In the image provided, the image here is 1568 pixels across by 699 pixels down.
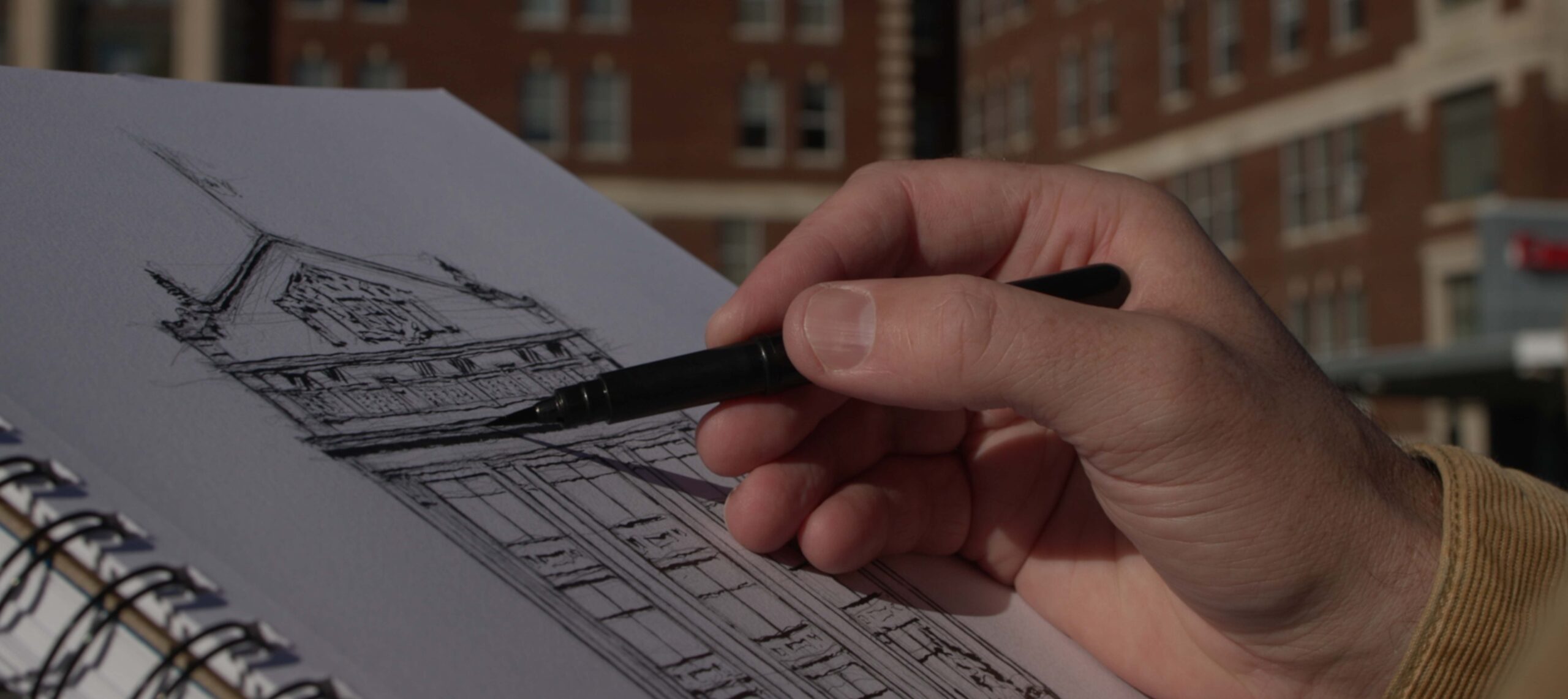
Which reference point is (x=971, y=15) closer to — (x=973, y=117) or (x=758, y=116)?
(x=973, y=117)

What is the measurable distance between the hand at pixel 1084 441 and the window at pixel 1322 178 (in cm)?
2202

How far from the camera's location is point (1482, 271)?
18.1 metres

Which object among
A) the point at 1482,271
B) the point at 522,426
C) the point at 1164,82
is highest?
the point at 1164,82

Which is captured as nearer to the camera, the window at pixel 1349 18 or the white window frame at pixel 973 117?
the window at pixel 1349 18

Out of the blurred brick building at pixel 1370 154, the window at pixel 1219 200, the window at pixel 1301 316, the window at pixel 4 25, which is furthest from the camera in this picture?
the window at pixel 1219 200

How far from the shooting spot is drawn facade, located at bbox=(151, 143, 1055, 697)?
99 cm

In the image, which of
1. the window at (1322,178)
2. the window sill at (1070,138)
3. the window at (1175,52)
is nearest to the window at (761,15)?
the window sill at (1070,138)

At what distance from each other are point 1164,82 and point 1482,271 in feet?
27.4

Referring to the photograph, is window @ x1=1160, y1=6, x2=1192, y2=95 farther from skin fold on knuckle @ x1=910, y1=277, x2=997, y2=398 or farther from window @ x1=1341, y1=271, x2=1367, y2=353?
skin fold on knuckle @ x1=910, y1=277, x2=997, y2=398

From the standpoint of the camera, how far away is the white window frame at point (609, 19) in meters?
26.6

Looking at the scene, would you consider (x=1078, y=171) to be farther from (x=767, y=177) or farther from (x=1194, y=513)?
(x=767, y=177)

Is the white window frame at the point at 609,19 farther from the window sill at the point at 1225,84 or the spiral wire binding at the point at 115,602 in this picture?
the spiral wire binding at the point at 115,602

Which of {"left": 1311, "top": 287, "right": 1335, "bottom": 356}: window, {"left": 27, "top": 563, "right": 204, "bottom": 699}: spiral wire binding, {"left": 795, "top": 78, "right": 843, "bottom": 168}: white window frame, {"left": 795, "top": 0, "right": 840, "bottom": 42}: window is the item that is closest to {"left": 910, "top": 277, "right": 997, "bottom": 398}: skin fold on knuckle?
{"left": 27, "top": 563, "right": 204, "bottom": 699}: spiral wire binding

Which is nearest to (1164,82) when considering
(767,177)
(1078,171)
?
(767,177)
